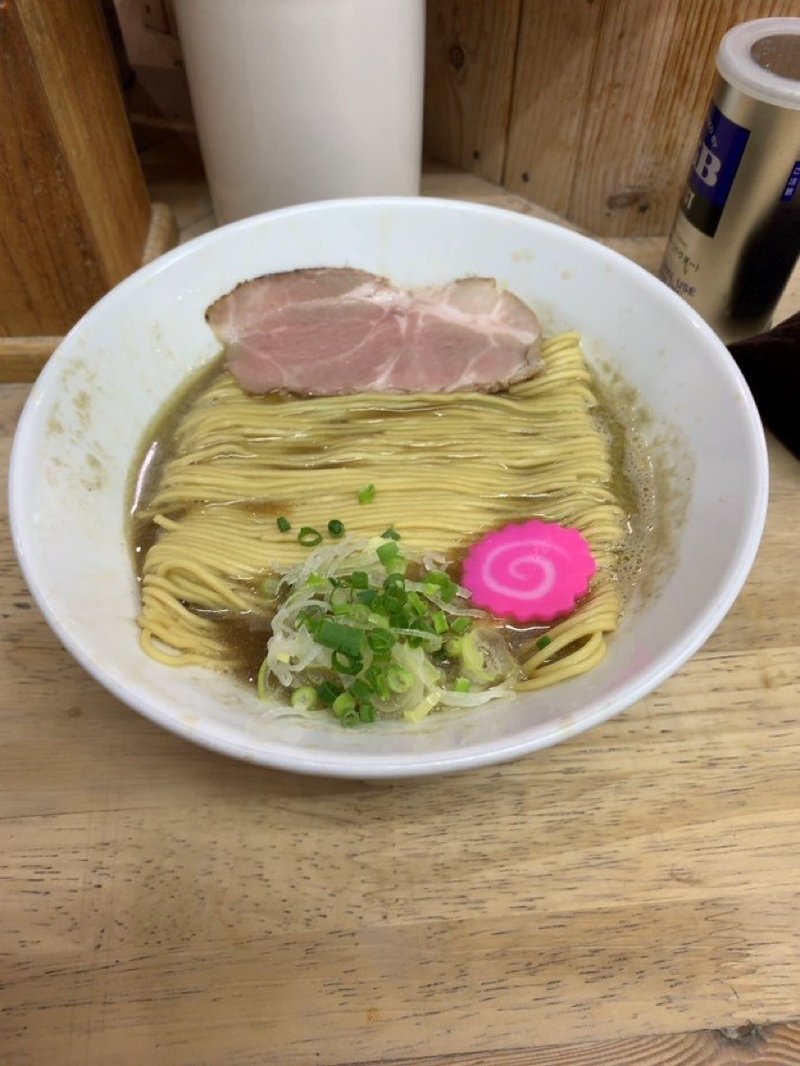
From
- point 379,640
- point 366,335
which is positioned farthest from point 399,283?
point 379,640

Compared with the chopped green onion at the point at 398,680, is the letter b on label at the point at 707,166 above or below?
above

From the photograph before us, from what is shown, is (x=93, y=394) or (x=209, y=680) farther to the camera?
(x=93, y=394)

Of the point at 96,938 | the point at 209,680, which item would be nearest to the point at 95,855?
the point at 96,938

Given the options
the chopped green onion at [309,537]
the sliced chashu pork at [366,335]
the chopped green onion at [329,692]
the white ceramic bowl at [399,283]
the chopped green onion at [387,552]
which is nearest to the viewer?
the white ceramic bowl at [399,283]

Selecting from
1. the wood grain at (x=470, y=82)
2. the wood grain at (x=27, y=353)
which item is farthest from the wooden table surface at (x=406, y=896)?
the wood grain at (x=470, y=82)

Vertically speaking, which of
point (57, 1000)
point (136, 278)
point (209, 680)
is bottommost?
point (57, 1000)

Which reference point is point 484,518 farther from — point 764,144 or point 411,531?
point 764,144

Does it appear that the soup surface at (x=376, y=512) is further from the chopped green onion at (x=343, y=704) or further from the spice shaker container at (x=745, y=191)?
the spice shaker container at (x=745, y=191)

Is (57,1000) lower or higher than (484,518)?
lower
